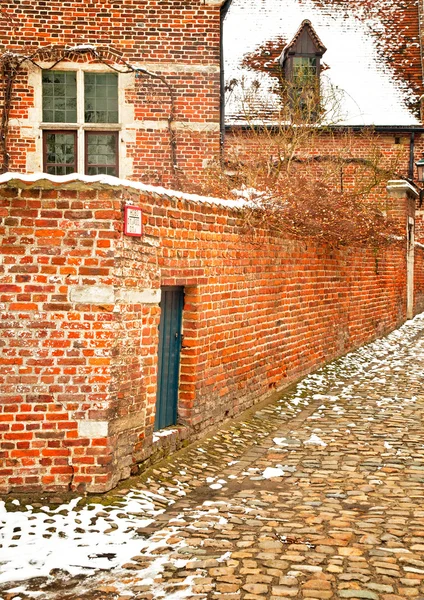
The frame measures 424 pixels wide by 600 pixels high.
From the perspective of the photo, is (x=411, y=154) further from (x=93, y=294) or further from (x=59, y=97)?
(x=93, y=294)

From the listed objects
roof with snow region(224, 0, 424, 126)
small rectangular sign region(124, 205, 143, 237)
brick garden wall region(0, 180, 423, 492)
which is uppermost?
roof with snow region(224, 0, 424, 126)

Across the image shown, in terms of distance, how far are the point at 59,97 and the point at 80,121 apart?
1.84 ft

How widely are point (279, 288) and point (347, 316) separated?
4.20 meters

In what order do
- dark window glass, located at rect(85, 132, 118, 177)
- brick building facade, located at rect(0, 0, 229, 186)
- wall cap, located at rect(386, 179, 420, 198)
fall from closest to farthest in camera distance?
brick building facade, located at rect(0, 0, 229, 186)
dark window glass, located at rect(85, 132, 118, 177)
wall cap, located at rect(386, 179, 420, 198)

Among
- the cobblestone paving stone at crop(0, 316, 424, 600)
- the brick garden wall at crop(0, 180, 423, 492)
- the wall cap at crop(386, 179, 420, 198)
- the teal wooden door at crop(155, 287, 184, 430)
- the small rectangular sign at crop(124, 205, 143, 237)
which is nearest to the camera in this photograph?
the cobblestone paving stone at crop(0, 316, 424, 600)

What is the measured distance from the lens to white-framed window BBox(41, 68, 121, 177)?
13211 millimetres

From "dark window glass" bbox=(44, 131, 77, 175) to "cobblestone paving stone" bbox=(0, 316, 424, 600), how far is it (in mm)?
6613

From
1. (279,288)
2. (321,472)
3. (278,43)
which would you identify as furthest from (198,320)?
(278,43)

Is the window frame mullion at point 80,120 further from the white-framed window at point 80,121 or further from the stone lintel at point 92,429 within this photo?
the stone lintel at point 92,429

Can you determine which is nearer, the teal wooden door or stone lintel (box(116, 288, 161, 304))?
stone lintel (box(116, 288, 161, 304))

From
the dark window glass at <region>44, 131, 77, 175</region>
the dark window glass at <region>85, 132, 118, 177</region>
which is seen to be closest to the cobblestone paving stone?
the dark window glass at <region>85, 132, 118, 177</region>

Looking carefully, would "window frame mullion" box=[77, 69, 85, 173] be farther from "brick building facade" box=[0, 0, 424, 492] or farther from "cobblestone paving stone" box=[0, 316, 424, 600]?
"cobblestone paving stone" box=[0, 316, 424, 600]

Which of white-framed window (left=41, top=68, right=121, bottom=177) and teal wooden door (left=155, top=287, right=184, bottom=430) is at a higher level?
white-framed window (left=41, top=68, right=121, bottom=177)

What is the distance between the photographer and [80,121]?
521 inches
